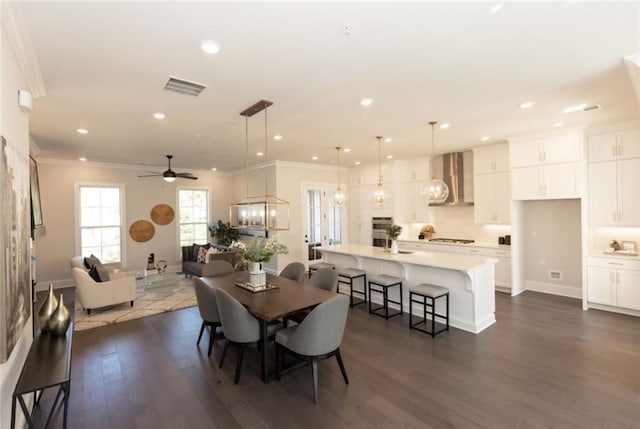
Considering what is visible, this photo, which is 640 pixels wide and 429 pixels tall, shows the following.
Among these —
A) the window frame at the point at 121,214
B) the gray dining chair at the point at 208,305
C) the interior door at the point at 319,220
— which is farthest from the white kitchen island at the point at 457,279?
the window frame at the point at 121,214

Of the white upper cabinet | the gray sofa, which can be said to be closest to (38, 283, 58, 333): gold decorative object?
the gray sofa

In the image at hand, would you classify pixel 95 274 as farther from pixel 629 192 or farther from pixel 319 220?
pixel 629 192

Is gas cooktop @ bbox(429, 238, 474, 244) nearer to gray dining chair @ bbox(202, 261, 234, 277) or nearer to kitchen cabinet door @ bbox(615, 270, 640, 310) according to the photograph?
kitchen cabinet door @ bbox(615, 270, 640, 310)

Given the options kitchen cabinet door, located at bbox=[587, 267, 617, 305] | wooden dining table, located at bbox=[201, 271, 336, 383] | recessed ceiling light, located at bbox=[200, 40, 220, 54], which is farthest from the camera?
kitchen cabinet door, located at bbox=[587, 267, 617, 305]

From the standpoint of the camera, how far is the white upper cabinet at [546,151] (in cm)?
486

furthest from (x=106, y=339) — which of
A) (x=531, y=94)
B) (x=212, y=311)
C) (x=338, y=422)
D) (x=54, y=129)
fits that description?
(x=531, y=94)

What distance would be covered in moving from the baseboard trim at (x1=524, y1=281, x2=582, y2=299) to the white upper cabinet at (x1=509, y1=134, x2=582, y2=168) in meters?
2.33

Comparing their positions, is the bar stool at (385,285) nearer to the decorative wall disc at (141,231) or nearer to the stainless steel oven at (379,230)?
the stainless steel oven at (379,230)

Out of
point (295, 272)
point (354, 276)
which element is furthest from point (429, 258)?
point (295, 272)

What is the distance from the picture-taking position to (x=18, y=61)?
7.66 ft

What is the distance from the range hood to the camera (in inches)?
256

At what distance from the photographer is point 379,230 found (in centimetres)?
805

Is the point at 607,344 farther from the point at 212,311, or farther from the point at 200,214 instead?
the point at 200,214

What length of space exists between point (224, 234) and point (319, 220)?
271 centimetres
